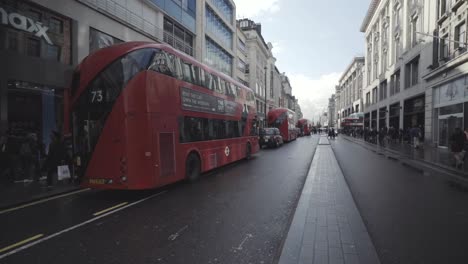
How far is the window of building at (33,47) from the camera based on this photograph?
35.9ft

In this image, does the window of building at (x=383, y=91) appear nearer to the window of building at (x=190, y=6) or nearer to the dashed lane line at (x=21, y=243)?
the window of building at (x=190, y=6)

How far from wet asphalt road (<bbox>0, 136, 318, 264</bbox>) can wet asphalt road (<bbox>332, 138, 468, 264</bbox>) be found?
5.25 ft

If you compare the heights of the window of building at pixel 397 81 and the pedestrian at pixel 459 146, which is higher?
the window of building at pixel 397 81

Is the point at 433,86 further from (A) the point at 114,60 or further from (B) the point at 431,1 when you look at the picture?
(A) the point at 114,60

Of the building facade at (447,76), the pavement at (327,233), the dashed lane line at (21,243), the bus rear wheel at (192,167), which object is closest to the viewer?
the pavement at (327,233)

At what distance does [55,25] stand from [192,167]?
908 cm

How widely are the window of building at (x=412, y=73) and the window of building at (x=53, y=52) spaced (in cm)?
3215

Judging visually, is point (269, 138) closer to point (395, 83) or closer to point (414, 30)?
point (414, 30)

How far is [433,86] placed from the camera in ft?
78.0

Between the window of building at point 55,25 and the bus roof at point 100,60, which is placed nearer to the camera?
the bus roof at point 100,60

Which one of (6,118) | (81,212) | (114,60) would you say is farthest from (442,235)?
(6,118)

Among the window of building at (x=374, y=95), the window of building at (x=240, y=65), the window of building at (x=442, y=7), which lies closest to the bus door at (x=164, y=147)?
the window of building at (x=442, y=7)

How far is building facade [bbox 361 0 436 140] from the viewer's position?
2606 centimetres

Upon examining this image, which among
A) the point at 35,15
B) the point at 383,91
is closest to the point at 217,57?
the point at 35,15
